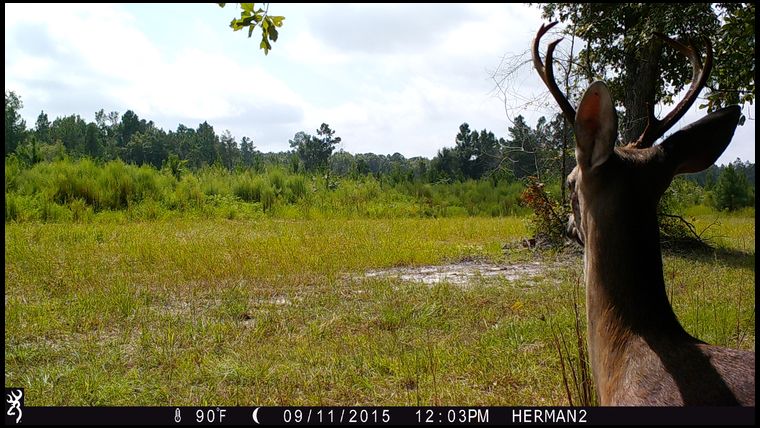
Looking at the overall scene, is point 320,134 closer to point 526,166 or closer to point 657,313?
point 526,166

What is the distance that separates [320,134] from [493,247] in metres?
47.6

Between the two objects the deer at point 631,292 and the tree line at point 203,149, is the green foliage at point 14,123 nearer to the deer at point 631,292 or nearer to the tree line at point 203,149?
the tree line at point 203,149

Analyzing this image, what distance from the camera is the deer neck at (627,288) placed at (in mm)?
1913

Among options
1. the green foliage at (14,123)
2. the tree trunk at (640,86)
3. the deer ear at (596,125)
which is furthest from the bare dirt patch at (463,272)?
the green foliage at (14,123)

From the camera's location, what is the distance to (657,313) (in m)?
1.94

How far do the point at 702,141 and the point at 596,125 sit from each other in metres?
0.60

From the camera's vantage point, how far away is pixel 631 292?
1932mm

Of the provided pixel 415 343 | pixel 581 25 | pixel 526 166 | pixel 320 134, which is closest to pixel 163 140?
pixel 320 134

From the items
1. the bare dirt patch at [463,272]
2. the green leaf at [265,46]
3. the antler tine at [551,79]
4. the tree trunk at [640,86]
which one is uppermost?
the tree trunk at [640,86]

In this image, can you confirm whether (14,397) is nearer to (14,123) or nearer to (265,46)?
(265,46)

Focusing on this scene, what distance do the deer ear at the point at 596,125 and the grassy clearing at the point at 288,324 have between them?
1.30 metres

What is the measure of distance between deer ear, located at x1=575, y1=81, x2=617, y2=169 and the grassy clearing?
1296 mm

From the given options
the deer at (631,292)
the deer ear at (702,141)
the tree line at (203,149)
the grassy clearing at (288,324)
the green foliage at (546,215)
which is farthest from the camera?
the tree line at (203,149)

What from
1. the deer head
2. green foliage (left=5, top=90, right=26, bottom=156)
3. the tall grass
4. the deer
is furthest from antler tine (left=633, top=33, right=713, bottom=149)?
green foliage (left=5, top=90, right=26, bottom=156)
